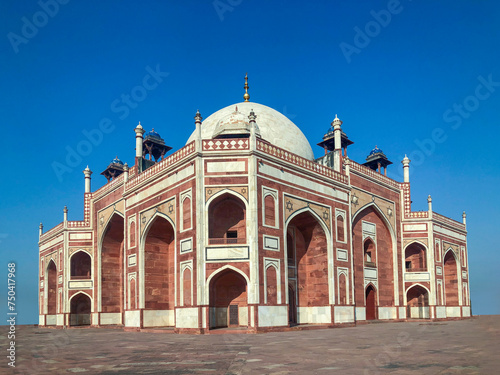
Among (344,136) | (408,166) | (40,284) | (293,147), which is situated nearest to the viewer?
(293,147)

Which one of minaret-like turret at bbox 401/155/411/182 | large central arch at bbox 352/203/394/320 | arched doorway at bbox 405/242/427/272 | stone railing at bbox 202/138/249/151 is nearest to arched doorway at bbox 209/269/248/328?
stone railing at bbox 202/138/249/151

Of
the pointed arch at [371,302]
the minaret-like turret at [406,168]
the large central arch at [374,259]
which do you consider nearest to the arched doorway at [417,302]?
the large central arch at [374,259]

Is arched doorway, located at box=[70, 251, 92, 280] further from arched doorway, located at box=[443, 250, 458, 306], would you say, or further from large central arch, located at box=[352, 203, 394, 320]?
arched doorway, located at box=[443, 250, 458, 306]

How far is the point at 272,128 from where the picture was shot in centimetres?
2948

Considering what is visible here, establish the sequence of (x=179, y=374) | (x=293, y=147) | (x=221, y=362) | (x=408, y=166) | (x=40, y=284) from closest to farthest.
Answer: (x=179, y=374), (x=221, y=362), (x=293, y=147), (x=408, y=166), (x=40, y=284)

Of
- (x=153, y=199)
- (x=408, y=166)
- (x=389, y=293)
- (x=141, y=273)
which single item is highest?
(x=408, y=166)

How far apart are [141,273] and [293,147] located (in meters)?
12.0

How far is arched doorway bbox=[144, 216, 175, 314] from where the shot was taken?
24.2m

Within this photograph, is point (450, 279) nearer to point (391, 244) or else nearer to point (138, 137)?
point (391, 244)

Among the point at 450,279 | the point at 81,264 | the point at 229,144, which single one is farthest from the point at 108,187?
the point at 450,279

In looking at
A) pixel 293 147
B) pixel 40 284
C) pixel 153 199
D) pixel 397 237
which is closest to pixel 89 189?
pixel 40 284

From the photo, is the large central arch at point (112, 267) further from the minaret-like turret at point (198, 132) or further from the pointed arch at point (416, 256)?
the pointed arch at point (416, 256)

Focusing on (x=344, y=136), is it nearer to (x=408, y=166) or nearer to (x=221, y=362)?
(x=408, y=166)

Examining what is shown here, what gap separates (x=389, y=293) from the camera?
30547mm
